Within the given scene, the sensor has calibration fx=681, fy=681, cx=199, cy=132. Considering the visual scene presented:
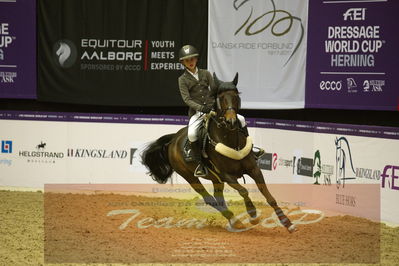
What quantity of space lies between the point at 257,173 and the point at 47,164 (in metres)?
5.65

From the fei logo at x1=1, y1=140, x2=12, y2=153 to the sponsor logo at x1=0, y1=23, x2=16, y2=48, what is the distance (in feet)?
6.30

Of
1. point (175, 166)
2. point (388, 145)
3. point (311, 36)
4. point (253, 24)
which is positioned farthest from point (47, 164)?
point (388, 145)

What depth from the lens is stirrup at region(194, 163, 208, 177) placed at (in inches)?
364

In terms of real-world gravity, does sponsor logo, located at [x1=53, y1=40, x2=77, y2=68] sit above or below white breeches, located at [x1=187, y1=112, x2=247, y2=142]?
above

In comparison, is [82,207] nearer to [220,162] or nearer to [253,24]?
[220,162]

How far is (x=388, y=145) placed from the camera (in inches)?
393

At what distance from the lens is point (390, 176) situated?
32.4ft

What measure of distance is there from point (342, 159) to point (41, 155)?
5.79m

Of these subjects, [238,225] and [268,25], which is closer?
[238,225]

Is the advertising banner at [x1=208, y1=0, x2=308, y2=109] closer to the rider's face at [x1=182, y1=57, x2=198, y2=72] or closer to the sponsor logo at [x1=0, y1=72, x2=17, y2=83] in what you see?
the rider's face at [x1=182, y1=57, x2=198, y2=72]

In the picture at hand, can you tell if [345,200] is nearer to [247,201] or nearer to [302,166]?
[302,166]

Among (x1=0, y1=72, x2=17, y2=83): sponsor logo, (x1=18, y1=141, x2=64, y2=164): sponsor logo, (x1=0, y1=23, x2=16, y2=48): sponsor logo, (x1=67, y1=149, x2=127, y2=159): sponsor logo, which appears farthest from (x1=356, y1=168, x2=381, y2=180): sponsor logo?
(x1=0, y1=23, x2=16, y2=48): sponsor logo

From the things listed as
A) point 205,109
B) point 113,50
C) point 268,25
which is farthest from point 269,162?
point 113,50

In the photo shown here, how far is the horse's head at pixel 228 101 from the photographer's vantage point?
8.23 meters
